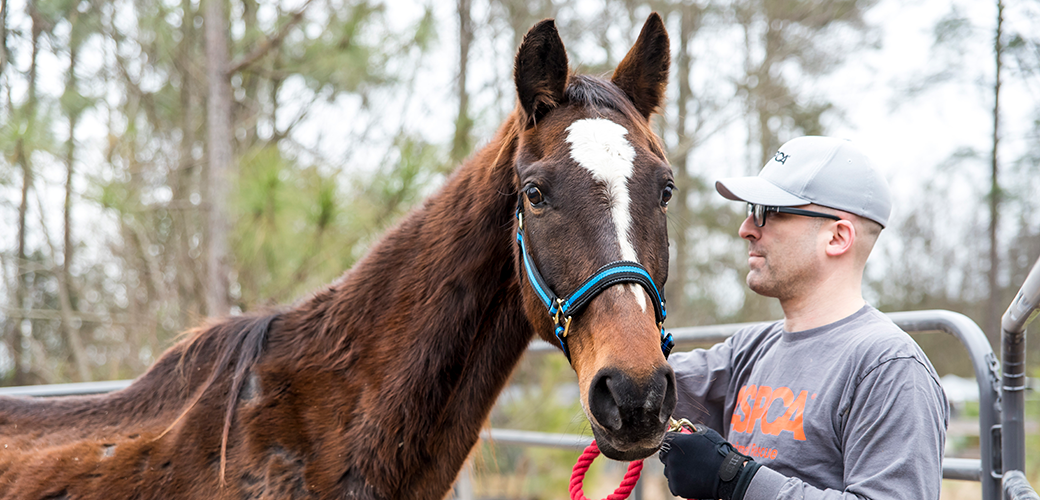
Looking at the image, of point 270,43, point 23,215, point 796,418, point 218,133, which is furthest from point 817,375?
point 23,215

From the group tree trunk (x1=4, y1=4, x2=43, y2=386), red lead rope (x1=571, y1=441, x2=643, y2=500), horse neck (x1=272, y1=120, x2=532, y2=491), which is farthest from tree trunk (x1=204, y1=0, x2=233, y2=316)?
red lead rope (x1=571, y1=441, x2=643, y2=500)

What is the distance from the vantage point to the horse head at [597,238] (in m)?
1.46

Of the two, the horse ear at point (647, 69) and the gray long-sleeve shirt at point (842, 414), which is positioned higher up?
the horse ear at point (647, 69)

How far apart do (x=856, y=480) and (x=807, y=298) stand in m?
0.52

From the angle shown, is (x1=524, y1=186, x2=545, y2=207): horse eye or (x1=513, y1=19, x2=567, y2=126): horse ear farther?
(x1=513, y1=19, x2=567, y2=126): horse ear

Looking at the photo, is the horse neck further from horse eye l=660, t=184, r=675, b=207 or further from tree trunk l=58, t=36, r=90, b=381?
tree trunk l=58, t=36, r=90, b=381

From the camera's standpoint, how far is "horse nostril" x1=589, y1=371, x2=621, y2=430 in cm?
145

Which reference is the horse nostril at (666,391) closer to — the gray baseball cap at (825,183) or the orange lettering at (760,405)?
the orange lettering at (760,405)

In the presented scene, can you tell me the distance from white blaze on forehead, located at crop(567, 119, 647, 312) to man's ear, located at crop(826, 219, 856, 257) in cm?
52

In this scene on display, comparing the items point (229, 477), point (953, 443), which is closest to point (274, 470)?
point (229, 477)

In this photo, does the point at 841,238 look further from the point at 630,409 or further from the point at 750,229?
the point at 630,409

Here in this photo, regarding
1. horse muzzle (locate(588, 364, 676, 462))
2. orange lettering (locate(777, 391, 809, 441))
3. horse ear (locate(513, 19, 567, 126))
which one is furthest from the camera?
horse ear (locate(513, 19, 567, 126))

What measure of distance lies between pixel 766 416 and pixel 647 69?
1148 mm

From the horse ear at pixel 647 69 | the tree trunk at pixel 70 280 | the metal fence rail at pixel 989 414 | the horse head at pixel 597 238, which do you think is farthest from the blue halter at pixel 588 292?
the tree trunk at pixel 70 280
